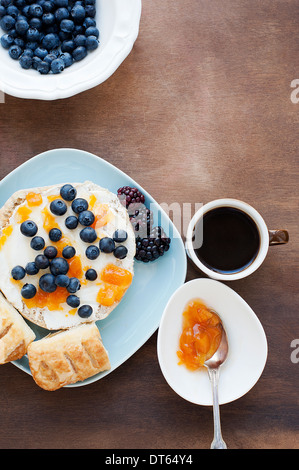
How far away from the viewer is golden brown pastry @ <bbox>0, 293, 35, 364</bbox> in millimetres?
1597

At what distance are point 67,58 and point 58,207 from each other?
61 centimetres

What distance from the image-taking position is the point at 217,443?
165 cm

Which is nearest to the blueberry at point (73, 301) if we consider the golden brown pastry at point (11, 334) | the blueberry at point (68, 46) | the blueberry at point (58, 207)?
the golden brown pastry at point (11, 334)

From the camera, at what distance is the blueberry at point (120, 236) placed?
1.66m

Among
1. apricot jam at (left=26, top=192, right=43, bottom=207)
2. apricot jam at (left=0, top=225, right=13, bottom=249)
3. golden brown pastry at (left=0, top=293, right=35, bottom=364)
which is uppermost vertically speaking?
apricot jam at (left=26, top=192, right=43, bottom=207)

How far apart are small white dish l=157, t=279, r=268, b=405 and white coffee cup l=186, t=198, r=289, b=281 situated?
6 centimetres

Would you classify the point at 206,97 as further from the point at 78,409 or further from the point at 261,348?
the point at 78,409

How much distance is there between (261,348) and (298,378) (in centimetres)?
32

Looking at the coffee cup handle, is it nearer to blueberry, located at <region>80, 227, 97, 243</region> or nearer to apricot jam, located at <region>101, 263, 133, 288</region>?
apricot jam, located at <region>101, 263, 133, 288</region>

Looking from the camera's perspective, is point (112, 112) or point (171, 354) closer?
point (171, 354)

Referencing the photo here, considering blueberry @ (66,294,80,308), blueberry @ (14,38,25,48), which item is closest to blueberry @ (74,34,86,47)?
blueberry @ (14,38,25,48)

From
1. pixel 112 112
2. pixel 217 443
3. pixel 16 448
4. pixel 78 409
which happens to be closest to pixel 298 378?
pixel 217 443

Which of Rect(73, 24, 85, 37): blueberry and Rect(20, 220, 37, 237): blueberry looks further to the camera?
Rect(73, 24, 85, 37): blueberry

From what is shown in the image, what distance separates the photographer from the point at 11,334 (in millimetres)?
1615
